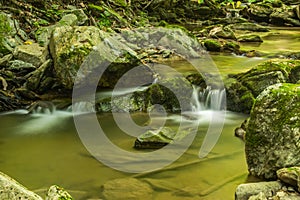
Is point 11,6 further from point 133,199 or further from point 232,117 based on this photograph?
point 133,199

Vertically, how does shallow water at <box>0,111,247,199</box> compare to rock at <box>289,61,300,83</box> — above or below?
below

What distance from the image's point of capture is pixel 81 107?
8.78 meters

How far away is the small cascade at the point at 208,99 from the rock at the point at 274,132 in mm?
3882

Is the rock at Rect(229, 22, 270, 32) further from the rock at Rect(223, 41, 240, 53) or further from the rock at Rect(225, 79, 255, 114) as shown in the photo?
the rock at Rect(225, 79, 255, 114)

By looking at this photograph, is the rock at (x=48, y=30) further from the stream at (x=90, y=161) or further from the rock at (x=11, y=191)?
the rock at (x=11, y=191)

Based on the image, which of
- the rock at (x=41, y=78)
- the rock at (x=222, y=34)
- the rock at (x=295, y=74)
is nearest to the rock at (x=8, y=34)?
the rock at (x=41, y=78)


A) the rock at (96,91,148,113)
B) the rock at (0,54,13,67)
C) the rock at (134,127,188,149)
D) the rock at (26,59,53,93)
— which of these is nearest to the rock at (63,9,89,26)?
the rock at (0,54,13,67)

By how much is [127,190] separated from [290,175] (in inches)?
78.0

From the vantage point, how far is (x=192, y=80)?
32.0 feet

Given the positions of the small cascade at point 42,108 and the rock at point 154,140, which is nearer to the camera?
the rock at point 154,140

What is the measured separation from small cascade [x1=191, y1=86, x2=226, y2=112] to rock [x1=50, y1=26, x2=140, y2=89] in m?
1.80

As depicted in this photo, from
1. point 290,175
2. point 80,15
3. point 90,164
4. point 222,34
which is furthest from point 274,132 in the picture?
point 222,34

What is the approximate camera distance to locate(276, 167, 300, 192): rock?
13.2 feet

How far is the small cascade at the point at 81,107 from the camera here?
8.68 m
